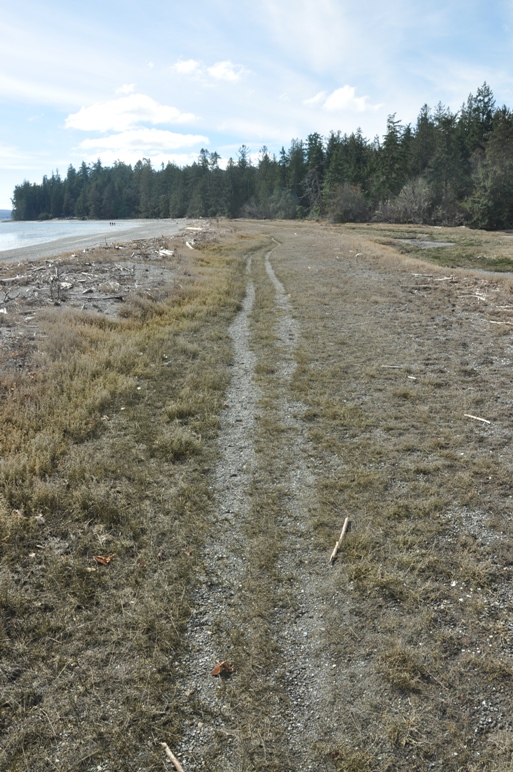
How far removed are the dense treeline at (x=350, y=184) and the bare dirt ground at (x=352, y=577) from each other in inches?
2590

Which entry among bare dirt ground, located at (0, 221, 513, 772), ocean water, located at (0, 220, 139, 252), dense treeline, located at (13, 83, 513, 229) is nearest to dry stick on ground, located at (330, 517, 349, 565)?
bare dirt ground, located at (0, 221, 513, 772)

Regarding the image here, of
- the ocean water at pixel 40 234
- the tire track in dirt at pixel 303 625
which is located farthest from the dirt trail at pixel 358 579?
the ocean water at pixel 40 234

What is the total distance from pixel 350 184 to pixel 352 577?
101m

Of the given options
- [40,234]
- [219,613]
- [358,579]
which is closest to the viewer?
[219,613]

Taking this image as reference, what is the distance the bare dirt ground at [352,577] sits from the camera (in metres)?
3.22

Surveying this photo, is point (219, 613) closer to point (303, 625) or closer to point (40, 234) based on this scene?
point (303, 625)

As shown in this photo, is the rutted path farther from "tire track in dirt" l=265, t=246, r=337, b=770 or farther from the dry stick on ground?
the dry stick on ground

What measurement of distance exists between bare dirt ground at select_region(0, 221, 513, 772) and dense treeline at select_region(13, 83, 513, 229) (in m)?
65.8

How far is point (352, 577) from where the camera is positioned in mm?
4613

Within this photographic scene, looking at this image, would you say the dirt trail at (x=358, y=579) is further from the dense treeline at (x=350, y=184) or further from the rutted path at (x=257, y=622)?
the dense treeline at (x=350, y=184)

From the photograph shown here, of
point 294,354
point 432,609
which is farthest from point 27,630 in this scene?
point 294,354

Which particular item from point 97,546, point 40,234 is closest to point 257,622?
point 97,546

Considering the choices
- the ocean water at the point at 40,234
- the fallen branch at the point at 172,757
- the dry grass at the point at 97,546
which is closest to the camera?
the fallen branch at the point at 172,757

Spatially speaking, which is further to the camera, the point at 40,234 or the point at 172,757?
the point at 40,234
